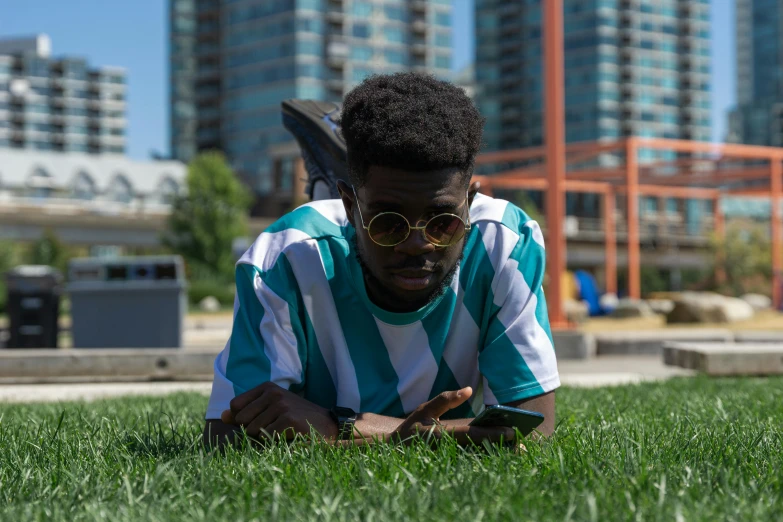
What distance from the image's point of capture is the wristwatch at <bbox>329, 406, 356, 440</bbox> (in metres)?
3.08

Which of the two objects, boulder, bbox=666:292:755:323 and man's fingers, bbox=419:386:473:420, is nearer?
man's fingers, bbox=419:386:473:420

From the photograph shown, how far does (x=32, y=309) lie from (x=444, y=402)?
1004 centimetres

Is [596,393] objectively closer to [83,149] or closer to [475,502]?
[475,502]

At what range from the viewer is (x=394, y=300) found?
3129mm

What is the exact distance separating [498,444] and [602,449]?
30cm

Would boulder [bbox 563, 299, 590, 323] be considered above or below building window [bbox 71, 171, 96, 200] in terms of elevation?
below

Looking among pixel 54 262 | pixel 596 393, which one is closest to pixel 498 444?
pixel 596 393

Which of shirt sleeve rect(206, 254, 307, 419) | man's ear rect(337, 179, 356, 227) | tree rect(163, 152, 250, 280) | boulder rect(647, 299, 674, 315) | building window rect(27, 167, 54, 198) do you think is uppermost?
building window rect(27, 167, 54, 198)

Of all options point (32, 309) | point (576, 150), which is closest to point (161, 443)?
point (32, 309)

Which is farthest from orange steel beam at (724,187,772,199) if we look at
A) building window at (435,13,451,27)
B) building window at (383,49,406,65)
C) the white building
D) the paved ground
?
building window at (435,13,451,27)

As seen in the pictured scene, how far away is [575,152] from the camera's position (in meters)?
27.9

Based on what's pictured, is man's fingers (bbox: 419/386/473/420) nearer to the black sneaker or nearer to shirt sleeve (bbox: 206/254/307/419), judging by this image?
shirt sleeve (bbox: 206/254/307/419)

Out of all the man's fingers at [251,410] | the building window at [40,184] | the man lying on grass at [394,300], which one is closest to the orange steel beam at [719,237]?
the man lying on grass at [394,300]

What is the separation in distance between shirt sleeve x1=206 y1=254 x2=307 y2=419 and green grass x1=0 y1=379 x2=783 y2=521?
24 cm
